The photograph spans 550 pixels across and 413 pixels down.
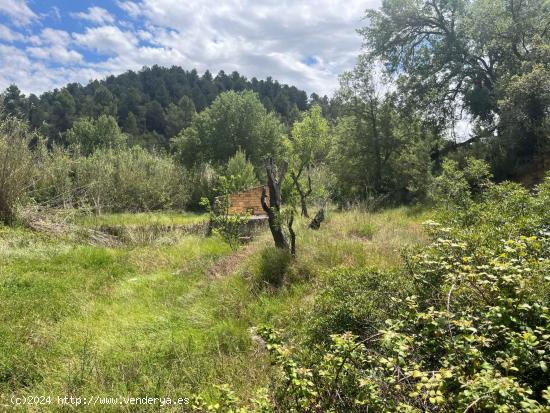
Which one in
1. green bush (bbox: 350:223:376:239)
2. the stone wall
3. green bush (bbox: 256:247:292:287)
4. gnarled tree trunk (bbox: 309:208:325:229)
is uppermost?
the stone wall

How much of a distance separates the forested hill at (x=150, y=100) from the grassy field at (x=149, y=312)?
45108mm

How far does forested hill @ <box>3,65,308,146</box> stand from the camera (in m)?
61.8

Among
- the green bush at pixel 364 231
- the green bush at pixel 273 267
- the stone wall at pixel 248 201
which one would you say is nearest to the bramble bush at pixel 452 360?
the green bush at pixel 273 267

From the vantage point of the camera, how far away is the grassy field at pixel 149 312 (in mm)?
3482

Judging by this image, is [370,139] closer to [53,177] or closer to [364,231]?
[364,231]

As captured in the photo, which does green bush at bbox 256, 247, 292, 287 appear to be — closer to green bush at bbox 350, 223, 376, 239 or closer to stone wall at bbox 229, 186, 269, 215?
green bush at bbox 350, 223, 376, 239

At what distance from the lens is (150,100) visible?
249 feet

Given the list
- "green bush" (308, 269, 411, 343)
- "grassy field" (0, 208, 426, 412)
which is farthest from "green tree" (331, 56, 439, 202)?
"green bush" (308, 269, 411, 343)

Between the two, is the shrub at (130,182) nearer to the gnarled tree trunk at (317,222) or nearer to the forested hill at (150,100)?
the gnarled tree trunk at (317,222)

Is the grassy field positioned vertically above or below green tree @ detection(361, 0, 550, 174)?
below

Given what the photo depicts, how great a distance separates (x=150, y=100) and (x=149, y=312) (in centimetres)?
7726

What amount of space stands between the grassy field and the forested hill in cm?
4511

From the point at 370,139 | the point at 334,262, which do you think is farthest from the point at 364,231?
the point at 370,139

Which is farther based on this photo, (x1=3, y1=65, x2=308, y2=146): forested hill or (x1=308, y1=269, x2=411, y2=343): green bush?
(x1=3, y1=65, x2=308, y2=146): forested hill
